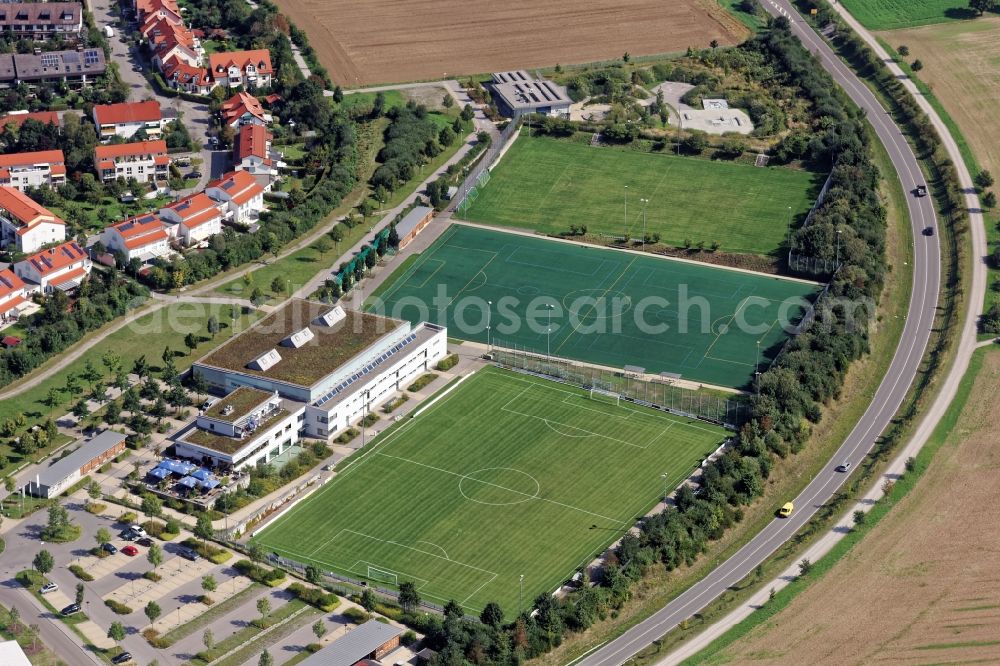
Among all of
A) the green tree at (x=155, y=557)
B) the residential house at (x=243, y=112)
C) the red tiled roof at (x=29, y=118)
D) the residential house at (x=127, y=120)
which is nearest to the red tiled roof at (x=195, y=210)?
the residential house at (x=127, y=120)

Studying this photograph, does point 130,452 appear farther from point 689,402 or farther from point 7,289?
point 689,402

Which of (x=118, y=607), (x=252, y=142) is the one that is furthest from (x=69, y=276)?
(x=118, y=607)

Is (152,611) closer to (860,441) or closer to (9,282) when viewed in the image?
(9,282)

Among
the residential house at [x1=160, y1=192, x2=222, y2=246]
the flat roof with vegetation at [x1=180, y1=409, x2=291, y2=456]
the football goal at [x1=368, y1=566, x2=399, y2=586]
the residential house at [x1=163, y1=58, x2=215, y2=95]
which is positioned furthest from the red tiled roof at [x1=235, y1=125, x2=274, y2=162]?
the football goal at [x1=368, y1=566, x2=399, y2=586]

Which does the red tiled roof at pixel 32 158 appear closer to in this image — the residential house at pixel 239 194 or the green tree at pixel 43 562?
the residential house at pixel 239 194

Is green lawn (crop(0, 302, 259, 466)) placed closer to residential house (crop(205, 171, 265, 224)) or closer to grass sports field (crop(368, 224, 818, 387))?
grass sports field (crop(368, 224, 818, 387))

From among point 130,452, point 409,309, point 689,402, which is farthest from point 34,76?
point 689,402
